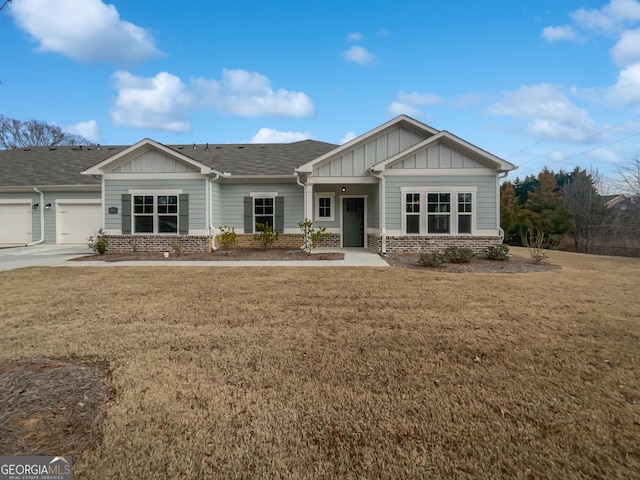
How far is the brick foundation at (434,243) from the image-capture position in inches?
484

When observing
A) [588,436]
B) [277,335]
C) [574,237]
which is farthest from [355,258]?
[574,237]

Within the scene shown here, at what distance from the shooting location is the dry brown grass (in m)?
2.11

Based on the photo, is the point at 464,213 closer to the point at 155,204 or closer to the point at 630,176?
the point at 155,204

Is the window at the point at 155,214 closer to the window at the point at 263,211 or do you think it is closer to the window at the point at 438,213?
the window at the point at 263,211

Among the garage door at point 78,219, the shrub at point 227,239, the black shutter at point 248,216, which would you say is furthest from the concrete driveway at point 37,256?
the black shutter at point 248,216

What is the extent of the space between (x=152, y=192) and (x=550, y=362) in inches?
537

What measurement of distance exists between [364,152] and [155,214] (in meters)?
8.41

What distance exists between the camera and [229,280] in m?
7.73

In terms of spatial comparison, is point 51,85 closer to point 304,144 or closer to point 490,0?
point 304,144

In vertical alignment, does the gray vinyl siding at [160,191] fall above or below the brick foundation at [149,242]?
Result: above

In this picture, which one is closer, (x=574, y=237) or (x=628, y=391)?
(x=628, y=391)

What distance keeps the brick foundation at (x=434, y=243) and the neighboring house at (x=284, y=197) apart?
36 millimetres

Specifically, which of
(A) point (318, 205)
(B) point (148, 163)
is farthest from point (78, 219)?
(A) point (318, 205)

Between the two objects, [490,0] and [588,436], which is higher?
[490,0]
